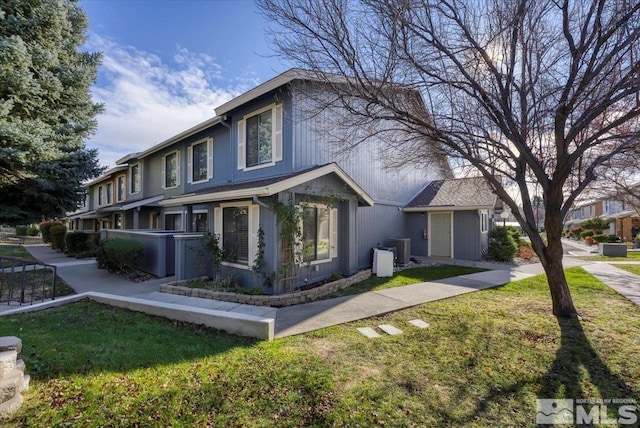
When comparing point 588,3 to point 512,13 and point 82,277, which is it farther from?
point 82,277

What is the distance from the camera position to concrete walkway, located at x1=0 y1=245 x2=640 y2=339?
4973mm

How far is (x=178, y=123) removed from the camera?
50.2ft

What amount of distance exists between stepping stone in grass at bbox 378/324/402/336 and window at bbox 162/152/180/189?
12132mm

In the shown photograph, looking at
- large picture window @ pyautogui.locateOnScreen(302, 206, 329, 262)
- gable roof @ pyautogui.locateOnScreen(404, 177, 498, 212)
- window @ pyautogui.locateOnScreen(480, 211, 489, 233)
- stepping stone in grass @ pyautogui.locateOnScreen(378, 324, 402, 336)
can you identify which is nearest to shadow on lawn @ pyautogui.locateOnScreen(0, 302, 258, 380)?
stepping stone in grass @ pyautogui.locateOnScreen(378, 324, 402, 336)

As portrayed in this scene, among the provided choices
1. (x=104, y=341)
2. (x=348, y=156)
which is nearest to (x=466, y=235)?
(x=348, y=156)

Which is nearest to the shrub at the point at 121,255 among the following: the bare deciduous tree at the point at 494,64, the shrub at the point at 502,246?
the bare deciduous tree at the point at 494,64

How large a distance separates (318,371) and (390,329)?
1931 mm

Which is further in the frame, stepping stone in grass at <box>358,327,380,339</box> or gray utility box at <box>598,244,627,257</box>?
gray utility box at <box>598,244,627,257</box>

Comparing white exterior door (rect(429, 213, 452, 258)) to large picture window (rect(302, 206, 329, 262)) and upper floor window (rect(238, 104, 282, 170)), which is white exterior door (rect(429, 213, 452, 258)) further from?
upper floor window (rect(238, 104, 282, 170))

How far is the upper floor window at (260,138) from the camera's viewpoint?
8.68 m

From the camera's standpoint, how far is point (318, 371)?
143 inches

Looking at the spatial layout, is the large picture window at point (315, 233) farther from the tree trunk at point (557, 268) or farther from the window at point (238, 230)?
the tree trunk at point (557, 268)

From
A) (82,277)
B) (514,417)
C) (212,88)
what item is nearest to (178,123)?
(212,88)

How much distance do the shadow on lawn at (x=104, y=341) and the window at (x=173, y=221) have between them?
8.02m
